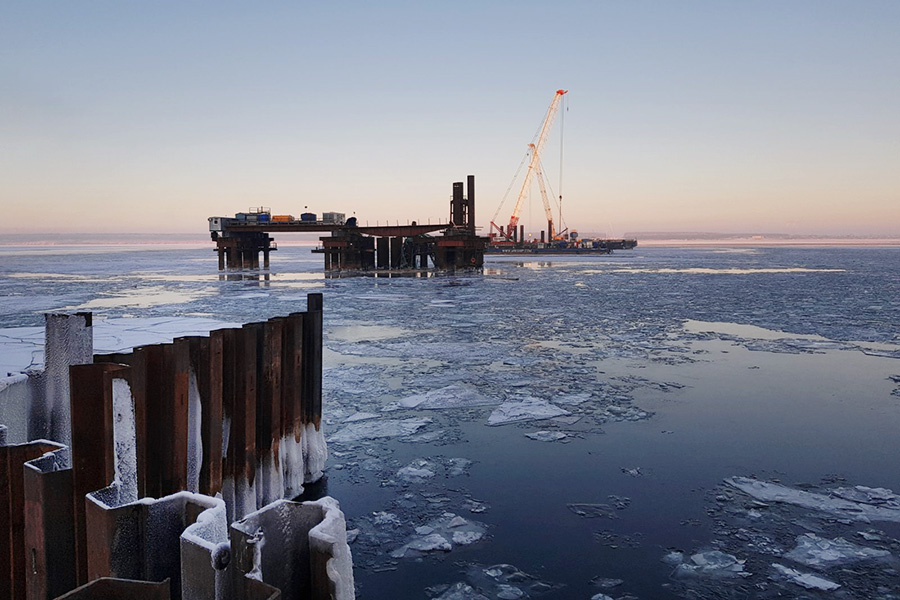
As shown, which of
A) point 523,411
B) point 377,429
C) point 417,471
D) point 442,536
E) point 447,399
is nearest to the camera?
point 442,536

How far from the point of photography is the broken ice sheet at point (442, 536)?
6051mm

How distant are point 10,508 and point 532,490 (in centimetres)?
537

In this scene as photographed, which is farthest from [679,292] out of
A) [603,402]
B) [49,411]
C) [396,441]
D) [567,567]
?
[49,411]

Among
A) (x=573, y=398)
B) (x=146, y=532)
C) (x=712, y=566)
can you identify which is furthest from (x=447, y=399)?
(x=146, y=532)

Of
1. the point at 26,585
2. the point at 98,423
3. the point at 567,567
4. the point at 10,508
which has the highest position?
the point at 98,423

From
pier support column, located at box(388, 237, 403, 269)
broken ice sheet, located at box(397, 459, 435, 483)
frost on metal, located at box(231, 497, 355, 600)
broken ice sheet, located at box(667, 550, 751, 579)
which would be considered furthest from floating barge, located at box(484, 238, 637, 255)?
frost on metal, located at box(231, 497, 355, 600)

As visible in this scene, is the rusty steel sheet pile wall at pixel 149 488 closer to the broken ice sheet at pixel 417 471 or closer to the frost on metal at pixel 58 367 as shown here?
the frost on metal at pixel 58 367

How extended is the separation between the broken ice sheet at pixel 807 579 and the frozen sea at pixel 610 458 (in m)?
0.02

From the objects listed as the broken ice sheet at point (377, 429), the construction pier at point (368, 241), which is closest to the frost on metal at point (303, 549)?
the broken ice sheet at point (377, 429)

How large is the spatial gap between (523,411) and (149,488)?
6.98 meters

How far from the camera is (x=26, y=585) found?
4.08m

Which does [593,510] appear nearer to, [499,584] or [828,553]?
[499,584]

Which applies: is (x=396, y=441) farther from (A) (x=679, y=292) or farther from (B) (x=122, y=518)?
(A) (x=679, y=292)

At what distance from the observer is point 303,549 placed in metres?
3.58
